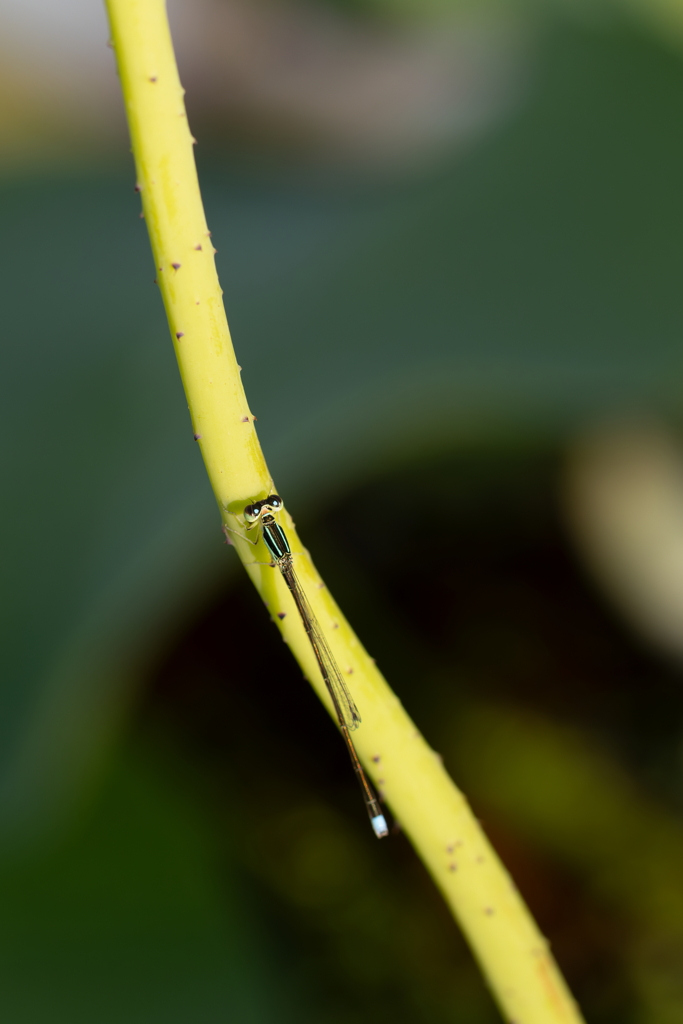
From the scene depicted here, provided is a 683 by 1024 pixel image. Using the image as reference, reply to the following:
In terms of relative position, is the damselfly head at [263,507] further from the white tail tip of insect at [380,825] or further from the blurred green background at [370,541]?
the blurred green background at [370,541]

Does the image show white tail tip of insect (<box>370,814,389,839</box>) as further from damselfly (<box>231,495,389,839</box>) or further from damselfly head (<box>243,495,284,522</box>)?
damselfly head (<box>243,495,284,522</box>)

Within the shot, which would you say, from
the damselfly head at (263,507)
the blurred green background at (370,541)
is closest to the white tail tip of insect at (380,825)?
the damselfly head at (263,507)

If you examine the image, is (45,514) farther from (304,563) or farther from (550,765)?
(550,765)

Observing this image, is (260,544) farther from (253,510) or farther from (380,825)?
(380,825)

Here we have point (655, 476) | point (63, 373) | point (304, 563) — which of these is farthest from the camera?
point (655, 476)

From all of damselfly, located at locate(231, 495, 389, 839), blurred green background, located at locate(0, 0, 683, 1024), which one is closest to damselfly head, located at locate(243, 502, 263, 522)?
damselfly, located at locate(231, 495, 389, 839)

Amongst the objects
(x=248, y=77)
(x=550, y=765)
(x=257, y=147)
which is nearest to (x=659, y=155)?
(x=257, y=147)
